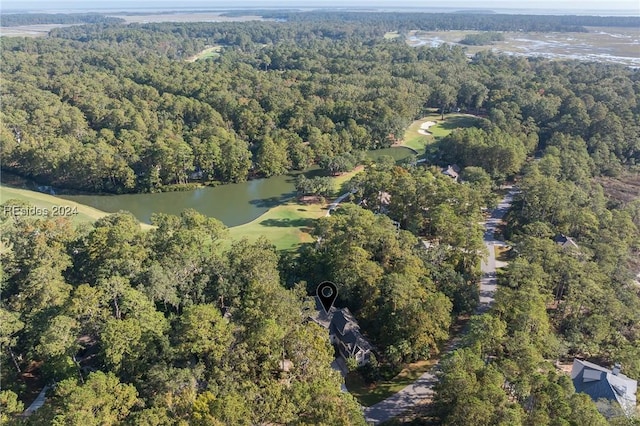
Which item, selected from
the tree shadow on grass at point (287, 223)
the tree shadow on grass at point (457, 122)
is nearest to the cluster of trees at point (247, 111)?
the tree shadow on grass at point (457, 122)

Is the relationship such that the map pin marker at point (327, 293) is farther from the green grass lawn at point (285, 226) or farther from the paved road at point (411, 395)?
the green grass lawn at point (285, 226)

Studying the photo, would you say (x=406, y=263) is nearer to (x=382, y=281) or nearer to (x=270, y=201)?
(x=382, y=281)

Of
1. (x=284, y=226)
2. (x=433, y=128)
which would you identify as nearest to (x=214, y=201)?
(x=284, y=226)

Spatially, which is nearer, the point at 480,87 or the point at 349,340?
the point at 349,340

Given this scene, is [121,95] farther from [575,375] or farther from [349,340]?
[575,375]

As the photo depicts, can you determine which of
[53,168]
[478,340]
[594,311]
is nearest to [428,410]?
[478,340]

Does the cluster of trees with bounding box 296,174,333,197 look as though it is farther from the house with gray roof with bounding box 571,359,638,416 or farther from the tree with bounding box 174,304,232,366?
the house with gray roof with bounding box 571,359,638,416
